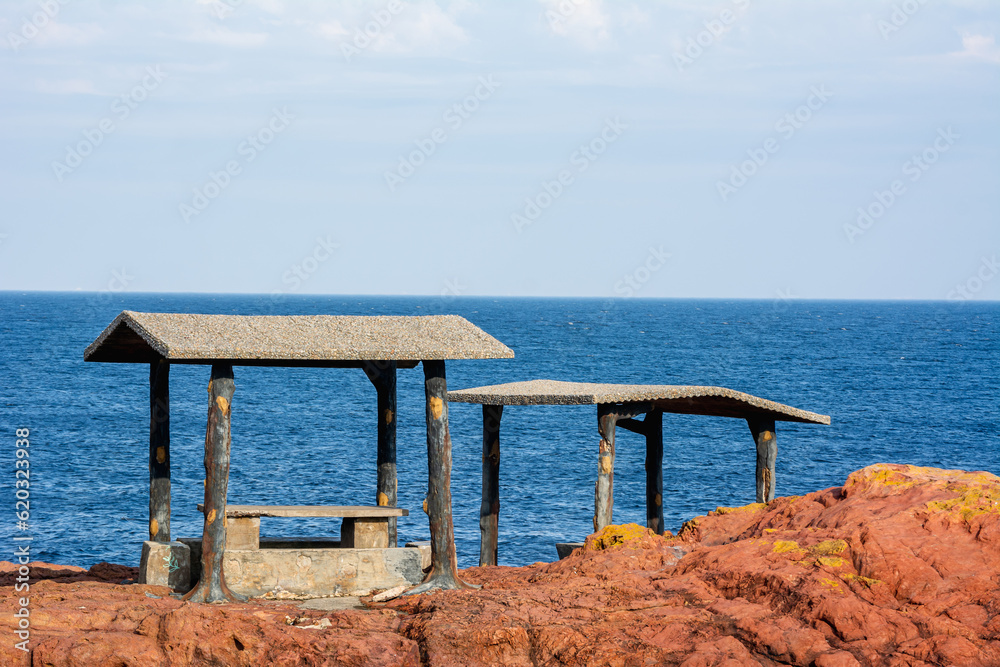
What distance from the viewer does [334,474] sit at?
1436 inches

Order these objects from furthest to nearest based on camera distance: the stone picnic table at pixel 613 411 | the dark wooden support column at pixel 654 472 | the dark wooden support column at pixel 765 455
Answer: the dark wooden support column at pixel 654 472, the dark wooden support column at pixel 765 455, the stone picnic table at pixel 613 411

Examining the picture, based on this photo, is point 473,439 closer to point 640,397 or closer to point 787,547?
point 640,397

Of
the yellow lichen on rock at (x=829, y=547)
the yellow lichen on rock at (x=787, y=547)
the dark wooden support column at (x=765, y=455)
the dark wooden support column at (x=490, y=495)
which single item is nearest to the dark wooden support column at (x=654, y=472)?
the dark wooden support column at (x=765, y=455)

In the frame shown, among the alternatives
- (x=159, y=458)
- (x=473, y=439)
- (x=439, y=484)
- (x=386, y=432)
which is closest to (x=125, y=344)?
(x=159, y=458)

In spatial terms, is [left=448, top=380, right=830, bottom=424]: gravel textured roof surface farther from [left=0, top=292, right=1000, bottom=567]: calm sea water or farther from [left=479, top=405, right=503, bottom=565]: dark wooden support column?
[left=0, top=292, right=1000, bottom=567]: calm sea water

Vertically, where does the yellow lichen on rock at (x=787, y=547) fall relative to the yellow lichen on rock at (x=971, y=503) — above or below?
below

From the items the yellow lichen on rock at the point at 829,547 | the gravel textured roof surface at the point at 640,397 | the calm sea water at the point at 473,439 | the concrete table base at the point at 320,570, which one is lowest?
the calm sea water at the point at 473,439

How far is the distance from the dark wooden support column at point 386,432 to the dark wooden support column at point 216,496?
3.15 meters

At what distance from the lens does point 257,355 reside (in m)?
12.2

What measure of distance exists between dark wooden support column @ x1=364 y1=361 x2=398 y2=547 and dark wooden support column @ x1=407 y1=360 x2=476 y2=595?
2219 millimetres

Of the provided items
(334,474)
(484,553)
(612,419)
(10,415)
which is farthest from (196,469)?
(612,419)

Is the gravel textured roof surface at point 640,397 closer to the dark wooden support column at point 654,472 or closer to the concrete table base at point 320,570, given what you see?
the dark wooden support column at point 654,472

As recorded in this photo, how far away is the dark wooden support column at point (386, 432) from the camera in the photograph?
1566 cm

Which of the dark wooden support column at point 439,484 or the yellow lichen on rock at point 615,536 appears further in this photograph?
the yellow lichen on rock at point 615,536
